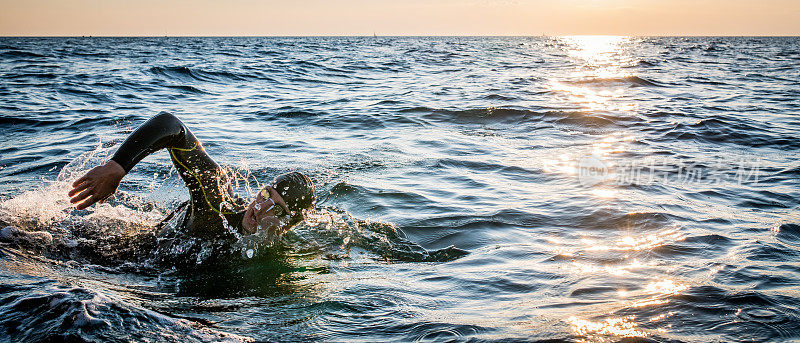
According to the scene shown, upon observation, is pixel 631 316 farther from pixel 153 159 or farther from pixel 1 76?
pixel 1 76

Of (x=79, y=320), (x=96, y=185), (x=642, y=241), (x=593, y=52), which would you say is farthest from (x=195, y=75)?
(x=593, y=52)

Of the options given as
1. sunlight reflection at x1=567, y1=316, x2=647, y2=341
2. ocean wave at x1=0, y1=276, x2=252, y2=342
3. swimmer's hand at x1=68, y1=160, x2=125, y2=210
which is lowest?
sunlight reflection at x1=567, y1=316, x2=647, y2=341

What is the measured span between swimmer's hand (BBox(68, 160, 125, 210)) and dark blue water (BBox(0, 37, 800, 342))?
1.80 ft

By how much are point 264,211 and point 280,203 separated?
16cm

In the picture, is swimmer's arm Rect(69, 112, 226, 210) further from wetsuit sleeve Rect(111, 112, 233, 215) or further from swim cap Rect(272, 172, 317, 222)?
swim cap Rect(272, 172, 317, 222)

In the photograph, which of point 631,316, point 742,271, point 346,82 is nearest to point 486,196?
point 742,271

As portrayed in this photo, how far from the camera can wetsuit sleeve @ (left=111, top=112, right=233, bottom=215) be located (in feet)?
12.6

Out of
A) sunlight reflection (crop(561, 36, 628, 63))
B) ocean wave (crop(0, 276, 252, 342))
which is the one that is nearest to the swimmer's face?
ocean wave (crop(0, 276, 252, 342))

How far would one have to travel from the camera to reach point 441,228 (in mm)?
6152

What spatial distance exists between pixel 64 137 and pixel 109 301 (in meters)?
9.17

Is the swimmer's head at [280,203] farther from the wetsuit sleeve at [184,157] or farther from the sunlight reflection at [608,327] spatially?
the sunlight reflection at [608,327]

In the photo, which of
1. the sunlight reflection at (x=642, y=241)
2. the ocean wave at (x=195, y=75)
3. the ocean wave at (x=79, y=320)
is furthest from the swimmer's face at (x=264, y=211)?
the ocean wave at (x=195, y=75)

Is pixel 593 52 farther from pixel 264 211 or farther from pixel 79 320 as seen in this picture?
pixel 79 320

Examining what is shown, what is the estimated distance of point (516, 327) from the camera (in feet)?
11.6
